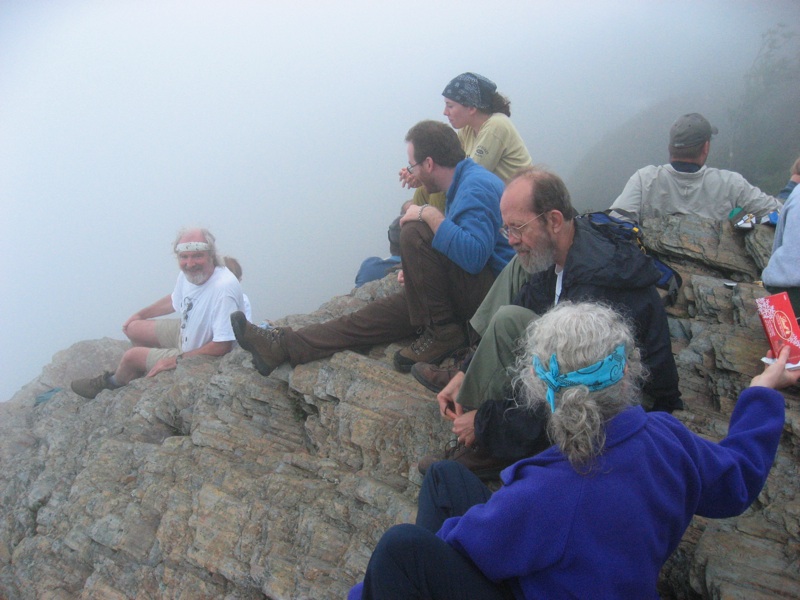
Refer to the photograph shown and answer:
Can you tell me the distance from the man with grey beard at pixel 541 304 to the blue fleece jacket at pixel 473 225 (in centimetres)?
107

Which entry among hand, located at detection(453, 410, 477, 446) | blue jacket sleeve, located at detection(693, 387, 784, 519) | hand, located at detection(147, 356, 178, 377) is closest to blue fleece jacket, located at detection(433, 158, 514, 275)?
hand, located at detection(453, 410, 477, 446)

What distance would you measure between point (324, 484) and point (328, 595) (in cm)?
104

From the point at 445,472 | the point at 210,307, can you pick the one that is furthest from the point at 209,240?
the point at 445,472

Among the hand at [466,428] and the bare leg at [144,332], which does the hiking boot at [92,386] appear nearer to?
the bare leg at [144,332]

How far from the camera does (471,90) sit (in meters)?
6.86

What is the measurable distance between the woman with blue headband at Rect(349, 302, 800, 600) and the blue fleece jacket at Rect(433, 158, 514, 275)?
2755mm

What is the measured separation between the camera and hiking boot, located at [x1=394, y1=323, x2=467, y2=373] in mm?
5582

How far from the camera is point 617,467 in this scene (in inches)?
82.6

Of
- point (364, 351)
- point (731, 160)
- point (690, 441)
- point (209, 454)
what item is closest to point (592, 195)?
point (731, 160)

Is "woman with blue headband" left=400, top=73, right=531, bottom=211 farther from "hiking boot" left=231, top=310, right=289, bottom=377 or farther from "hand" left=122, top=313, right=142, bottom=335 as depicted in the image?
"hand" left=122, top=313, right=142, bottom=335

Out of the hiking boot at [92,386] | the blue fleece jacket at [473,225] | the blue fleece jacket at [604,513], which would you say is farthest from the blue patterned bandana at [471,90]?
the hiking boot at [92,386]

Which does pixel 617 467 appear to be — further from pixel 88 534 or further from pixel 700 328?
pixel 88 534

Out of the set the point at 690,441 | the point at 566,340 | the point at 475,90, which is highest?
the point at 475,90

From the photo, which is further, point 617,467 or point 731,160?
point 731,160
